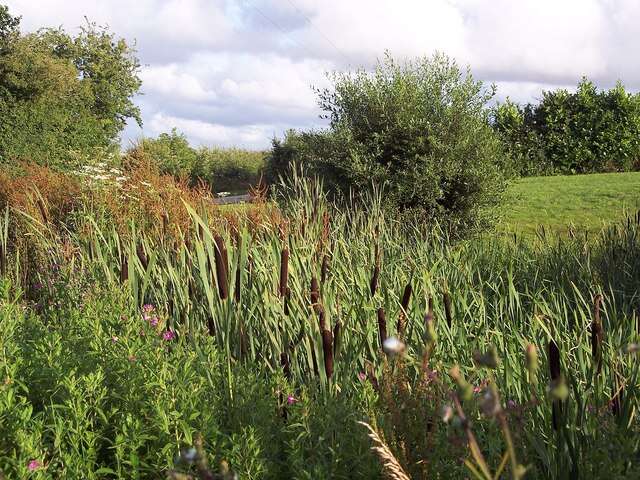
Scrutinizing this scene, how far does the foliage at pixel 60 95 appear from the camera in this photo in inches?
799

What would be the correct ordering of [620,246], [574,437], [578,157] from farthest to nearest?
[578,157], [620,246], [574,437]

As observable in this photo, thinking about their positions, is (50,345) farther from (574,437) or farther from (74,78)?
(74,78)

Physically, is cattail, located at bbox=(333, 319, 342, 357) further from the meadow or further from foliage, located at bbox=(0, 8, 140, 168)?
foliage, located at bbox=(0, 8, 140, 168)

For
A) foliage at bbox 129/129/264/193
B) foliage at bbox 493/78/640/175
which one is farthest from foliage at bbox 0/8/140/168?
foliage at bbox 493/78/640/175

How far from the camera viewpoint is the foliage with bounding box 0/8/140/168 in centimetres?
2030

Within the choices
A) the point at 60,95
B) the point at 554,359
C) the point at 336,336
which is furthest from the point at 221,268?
the point at 60,95

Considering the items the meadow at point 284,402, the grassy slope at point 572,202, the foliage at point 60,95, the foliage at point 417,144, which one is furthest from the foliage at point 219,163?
the meadow at point 284,402

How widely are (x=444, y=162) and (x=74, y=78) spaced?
69.2 feet

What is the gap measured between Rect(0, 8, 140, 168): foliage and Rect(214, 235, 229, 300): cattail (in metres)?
10.0

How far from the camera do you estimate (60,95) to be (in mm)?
25125

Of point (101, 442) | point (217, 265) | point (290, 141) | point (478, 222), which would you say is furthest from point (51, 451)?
point (290, 141)

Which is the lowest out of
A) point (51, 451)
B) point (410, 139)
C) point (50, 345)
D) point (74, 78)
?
point (51, 451)

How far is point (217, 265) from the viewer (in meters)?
2.71

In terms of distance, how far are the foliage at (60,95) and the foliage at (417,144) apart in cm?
505
